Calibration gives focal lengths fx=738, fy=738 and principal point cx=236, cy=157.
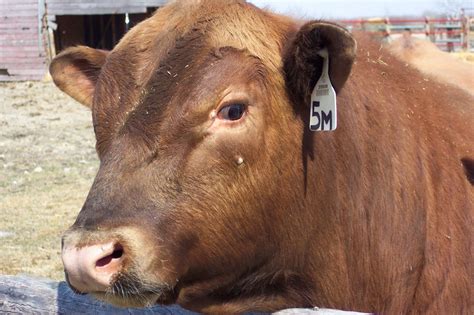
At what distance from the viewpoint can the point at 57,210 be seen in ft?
26.6

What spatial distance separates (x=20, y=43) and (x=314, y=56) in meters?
22.2

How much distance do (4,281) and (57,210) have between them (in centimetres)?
494

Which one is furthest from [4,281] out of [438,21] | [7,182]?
[438,21]

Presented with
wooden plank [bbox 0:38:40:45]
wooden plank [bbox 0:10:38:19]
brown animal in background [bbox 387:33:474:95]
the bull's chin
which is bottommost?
wooden plank [bbox 0:38:40:45]

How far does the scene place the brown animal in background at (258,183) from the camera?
2.46m

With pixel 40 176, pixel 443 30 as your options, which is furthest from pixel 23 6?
pixel 443 30

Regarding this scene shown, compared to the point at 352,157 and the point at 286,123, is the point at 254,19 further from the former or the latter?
the point at 352,157

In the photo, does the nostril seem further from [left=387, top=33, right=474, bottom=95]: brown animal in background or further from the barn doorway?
the barn doorway

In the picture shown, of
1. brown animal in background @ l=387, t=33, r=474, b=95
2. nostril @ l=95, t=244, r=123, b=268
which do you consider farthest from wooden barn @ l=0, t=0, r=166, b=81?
nostril @ l=95, t=244, r=123, b=268

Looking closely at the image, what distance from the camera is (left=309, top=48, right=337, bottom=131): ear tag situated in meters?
2.64

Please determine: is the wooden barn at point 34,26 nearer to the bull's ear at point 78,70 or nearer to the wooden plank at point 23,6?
the wooden plank at point 23,6

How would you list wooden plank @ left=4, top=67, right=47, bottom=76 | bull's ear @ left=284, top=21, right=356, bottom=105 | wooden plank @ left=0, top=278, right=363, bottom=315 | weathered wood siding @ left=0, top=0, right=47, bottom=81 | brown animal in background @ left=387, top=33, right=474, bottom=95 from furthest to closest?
1. weathered wood siding @ left=0, top=0, right=47, bottom=81
2. wooden plank @ left=4, top=67, right=47, bottom=76
3. brown animal in background @ left=387, top=33, right=474, bottom=95
4. wooden plank @ left=0, top=278, right=363, bottom=315
5. bull's ear @ left=284, top=21, right=356, bottom=105

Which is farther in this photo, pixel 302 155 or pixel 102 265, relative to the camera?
pixel 302 155

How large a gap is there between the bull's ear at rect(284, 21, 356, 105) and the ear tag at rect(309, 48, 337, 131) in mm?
22
